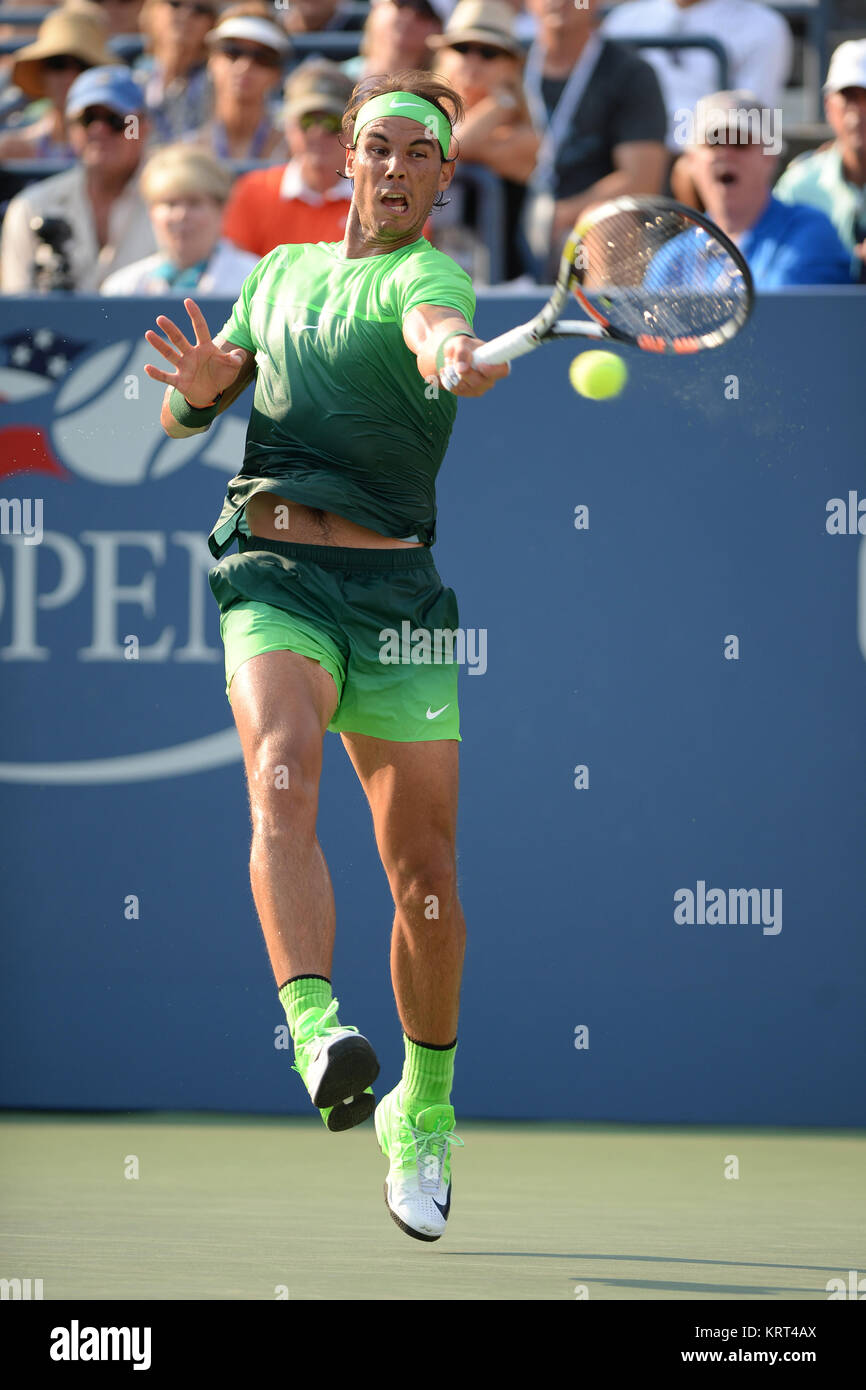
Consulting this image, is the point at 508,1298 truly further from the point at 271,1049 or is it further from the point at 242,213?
the point at 242,213

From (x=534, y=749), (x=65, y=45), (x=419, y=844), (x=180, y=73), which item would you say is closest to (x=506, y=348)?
(x=419, y=844)

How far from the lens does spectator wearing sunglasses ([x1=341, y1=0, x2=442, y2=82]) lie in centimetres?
773

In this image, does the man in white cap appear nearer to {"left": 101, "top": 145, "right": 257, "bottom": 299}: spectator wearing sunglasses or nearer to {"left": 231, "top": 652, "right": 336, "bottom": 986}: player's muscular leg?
{"left": 101, "top": 145, "right": 257, "bottom": 299}: spectator wearing sunglasses

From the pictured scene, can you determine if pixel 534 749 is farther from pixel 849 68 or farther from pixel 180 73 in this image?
pixel 180 73

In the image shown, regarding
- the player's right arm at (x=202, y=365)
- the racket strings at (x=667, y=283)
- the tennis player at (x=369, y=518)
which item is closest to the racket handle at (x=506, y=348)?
the racket strings at (x=667, y=283)

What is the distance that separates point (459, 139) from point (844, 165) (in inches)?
52.7

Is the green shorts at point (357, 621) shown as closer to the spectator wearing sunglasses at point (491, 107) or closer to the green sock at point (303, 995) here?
the green sock at point (303, 995)

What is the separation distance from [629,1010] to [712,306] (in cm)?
290

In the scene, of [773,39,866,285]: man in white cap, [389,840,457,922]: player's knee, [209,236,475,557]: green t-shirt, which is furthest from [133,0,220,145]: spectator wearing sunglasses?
[389,840,457,922]: player's knee

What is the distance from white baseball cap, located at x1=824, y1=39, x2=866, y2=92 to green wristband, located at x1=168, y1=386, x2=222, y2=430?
3.12 meters

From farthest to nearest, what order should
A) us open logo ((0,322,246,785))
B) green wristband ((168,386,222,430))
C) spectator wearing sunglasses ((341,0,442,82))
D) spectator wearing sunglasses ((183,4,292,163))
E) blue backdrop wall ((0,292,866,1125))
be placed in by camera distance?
spectator wearing sunglasses ((183,4,292,163)) < spectator wearing sunglasses ((341,0,442,82)) < us open logo ((0,322,246,785)) < blue backdrop wall ((0,292,866,1125)) < green wristband ((168,386,222,430))

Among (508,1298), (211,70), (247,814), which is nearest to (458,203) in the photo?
(211,70)

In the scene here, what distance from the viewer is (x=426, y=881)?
4316mm

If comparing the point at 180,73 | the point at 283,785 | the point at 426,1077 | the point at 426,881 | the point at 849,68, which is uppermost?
the point at 180,73
